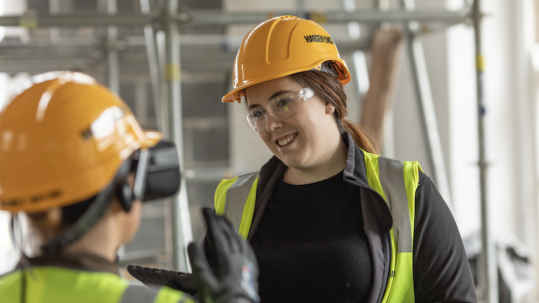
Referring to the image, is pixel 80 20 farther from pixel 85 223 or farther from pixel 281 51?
pixel 85 223

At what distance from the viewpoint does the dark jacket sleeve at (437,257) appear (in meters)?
1.60

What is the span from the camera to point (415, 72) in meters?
4.03

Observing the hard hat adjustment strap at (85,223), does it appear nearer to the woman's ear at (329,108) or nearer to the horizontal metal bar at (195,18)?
the woman's ear at (329,108)

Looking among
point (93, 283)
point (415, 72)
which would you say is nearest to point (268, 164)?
point (93, 283)

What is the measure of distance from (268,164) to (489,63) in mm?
3802

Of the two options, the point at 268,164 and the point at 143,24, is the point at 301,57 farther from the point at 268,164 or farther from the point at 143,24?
the point at 143,24

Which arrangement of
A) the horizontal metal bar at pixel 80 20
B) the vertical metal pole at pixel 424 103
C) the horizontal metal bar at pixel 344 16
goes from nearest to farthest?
the horizontal metal bar at pixel 80 20, the horizontal metal bar at pixel 344 16, the vertical metal pole at pixel 424 103

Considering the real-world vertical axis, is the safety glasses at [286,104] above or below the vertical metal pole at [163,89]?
below

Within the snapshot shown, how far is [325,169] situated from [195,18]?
4.98 ft

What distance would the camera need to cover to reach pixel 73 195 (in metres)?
1.02

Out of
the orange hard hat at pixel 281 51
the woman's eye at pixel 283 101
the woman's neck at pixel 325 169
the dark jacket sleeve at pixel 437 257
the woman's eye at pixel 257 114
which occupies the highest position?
the orange hard hat at pixel 281 51

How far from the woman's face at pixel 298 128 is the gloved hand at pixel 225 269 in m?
0.64

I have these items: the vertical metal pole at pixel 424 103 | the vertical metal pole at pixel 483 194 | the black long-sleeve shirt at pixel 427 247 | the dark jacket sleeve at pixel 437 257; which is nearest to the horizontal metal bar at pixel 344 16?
the vertical metal pole at pixel 483 194

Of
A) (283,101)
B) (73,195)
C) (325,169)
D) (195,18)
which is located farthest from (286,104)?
(195,18)
